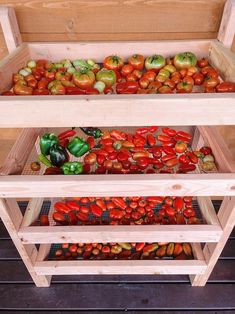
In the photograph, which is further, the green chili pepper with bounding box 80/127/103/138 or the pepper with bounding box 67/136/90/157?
the green chili pepper with bounding box 80/127/103/138

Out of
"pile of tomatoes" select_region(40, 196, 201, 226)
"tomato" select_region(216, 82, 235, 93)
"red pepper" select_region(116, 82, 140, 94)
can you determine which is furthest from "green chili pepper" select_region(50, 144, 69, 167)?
"tomato" select_region(216, 82, 235, 93)

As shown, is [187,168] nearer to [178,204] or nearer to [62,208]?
Answer: [178,204]

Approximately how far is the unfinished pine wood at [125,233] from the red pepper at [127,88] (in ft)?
2.02

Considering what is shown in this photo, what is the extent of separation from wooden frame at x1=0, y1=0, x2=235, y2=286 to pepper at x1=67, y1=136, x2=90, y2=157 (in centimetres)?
20

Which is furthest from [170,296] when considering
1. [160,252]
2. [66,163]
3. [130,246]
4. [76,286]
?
[66,163]

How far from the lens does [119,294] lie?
1.68 m

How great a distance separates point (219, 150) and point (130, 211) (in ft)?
2.26

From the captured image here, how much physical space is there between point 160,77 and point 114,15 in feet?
1.27

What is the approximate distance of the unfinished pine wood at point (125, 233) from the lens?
4.26 ft

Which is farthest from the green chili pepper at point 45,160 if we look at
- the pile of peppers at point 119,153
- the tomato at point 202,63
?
the tomato at point 202,63

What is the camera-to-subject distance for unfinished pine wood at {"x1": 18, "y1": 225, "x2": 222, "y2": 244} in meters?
1.30

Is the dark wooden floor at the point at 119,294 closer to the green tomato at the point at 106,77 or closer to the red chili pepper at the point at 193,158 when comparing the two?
the red chili pepper at the point at 193,158

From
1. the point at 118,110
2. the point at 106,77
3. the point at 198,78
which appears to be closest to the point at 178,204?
the point at 198,78

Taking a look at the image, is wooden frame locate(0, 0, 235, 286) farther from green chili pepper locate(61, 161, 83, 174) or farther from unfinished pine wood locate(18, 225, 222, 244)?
green chili pepper locate(61, 161, 83, 174)
